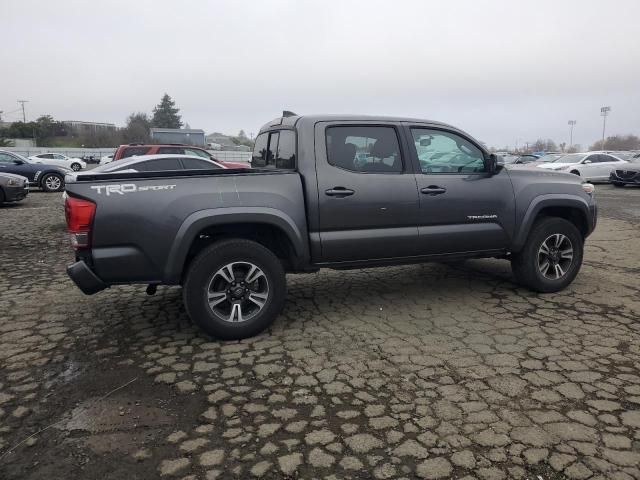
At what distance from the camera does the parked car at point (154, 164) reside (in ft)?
30.6

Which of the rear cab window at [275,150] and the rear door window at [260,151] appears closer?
the rear cab window at [275,150]

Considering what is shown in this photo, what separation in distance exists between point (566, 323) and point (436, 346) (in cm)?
141

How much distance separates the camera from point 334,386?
11.1ft

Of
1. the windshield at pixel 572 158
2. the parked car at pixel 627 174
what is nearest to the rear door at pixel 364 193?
the parked car at pixel 627 174

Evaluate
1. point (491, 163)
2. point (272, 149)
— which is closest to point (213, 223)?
point (272, 149)

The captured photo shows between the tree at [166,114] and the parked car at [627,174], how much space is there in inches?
3265

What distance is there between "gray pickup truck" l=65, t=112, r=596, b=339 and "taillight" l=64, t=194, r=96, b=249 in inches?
0.4

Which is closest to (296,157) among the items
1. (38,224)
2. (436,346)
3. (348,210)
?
(348,210)

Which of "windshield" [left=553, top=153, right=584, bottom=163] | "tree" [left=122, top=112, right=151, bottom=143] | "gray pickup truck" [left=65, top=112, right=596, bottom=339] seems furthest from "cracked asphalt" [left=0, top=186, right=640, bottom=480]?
"tree" [left=122, top=112, right=151, bottom=143]

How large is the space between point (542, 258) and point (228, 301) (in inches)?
136

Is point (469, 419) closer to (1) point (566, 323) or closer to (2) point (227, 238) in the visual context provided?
(1) point (566, 323)

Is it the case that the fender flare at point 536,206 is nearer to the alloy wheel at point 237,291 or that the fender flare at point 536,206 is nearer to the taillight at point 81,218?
the alloy wheel at point 237,291

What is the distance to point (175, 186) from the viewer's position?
3885 millimetres

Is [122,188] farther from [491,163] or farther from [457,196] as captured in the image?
[491,163]
